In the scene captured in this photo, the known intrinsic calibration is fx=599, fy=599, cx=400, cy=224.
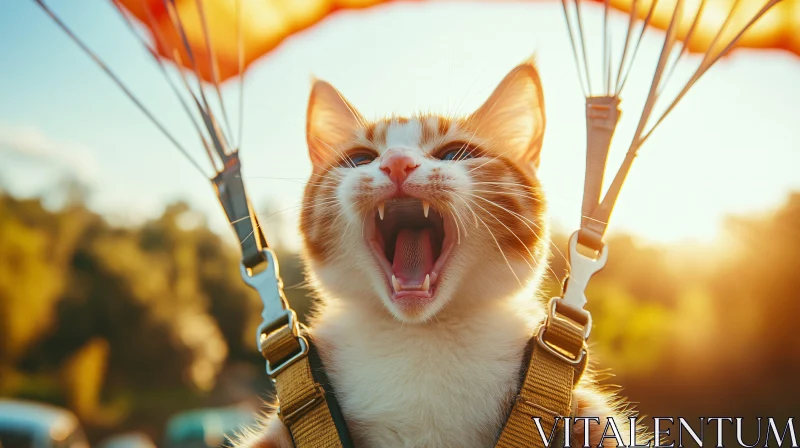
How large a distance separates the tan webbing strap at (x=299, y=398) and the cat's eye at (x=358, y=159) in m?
0.73

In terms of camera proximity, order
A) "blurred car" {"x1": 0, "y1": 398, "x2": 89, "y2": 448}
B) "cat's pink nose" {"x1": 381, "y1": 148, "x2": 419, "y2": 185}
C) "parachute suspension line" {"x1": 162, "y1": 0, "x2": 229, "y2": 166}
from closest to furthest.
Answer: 1. "parachute suspension line" {"x1": 162, "y1": 0, "x2": 229, "y2": 166}
2. "cat's pink nose" {"x1": 381, "y1": 148, "x2": 419, "y2": 185}
3. "blurred car" {"x1": 0, "y1": 398, "x2": 89, "y2": 448}

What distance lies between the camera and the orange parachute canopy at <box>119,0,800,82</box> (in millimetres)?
3451

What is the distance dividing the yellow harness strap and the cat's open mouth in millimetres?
377

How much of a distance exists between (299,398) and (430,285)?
48 centimetres

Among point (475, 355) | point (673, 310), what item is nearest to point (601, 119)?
point (475, 355)

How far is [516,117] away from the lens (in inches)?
84.4

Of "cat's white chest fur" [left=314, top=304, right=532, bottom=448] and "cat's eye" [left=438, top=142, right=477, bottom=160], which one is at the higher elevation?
"cat's eye" [left=438, top=142, right=477, bottom=160]

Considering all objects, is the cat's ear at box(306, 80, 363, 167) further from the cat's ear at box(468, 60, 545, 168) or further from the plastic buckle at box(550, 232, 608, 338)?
the plastic buckle at box(550, 232, 608, 338)

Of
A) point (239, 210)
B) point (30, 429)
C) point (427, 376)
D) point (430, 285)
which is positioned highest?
point (239, 210)

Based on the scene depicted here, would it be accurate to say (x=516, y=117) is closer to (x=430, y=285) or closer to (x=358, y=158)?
(x=358, y=158)

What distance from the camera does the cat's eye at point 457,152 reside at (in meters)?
1.98

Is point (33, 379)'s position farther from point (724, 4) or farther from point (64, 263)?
point (724, 4)

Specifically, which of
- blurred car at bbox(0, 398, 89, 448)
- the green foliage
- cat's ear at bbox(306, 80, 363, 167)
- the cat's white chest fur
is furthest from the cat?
blurred car at bbox(0, 398, 89, 448)

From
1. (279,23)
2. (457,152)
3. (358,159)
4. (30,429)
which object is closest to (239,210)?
(358,159)
